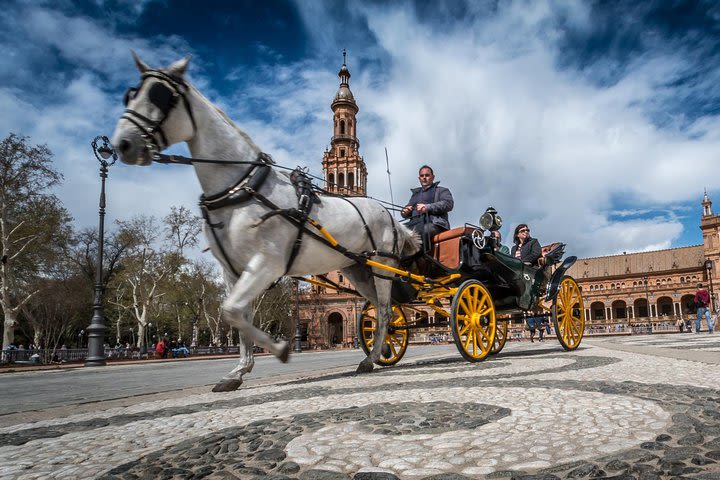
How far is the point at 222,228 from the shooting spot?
158 inches

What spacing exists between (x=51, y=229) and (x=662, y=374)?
2543 cm

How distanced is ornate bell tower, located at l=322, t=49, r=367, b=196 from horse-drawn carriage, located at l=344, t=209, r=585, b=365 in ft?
187

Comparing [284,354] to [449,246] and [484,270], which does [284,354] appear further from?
[484,270]

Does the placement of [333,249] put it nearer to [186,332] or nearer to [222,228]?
[222,228]

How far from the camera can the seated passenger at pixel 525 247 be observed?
27.0 feet

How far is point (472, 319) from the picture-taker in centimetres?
623

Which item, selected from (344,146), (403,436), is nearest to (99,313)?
(403,436)

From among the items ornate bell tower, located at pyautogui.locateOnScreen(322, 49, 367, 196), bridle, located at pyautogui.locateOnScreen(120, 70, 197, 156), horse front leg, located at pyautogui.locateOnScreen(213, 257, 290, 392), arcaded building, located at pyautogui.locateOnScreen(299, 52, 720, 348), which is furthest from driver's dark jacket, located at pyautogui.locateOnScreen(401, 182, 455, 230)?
ornate bell tower, located at pyautogui.locateOnScreen(322, 49, 367, 196)

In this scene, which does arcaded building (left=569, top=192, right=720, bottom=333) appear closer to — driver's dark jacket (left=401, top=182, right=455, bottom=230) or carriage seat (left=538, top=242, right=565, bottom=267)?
carriage seat (left=538, top=242, right=565, bottom=267)

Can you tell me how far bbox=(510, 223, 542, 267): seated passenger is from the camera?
8.23 metres

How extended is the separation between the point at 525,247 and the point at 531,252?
0.64ft

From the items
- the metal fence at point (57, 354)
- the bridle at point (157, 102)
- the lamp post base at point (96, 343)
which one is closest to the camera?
the bridle at point (157, 102)

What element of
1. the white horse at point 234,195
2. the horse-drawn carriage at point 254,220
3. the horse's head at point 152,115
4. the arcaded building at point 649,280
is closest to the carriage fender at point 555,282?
the horse-drawn carriage at point 254,220

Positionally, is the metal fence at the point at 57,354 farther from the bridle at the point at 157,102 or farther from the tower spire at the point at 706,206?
the tower spire at the point at 706,206
